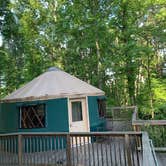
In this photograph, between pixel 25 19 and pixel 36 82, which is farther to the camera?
pixel 25 19

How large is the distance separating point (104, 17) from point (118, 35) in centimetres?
148

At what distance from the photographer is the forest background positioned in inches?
602

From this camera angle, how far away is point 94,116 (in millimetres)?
10367

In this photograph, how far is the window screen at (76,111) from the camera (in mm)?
9703

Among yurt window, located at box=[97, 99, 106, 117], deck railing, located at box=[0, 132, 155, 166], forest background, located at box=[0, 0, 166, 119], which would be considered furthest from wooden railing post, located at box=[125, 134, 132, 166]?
forest background, located at box=[0, 0, 166, 119]

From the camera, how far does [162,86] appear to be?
17.3m

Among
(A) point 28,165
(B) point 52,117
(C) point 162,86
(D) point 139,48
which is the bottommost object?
(A) point 28,165

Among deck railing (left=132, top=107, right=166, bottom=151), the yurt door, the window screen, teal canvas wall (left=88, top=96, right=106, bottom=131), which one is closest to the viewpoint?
deck railing (left=132, top=107, right=166, bottom=151)

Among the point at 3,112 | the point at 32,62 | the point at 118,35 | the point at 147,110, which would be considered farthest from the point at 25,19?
the point at 147,110

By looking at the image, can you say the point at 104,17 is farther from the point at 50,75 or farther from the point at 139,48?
the point at 50,75

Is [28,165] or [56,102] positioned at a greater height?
[56,102]

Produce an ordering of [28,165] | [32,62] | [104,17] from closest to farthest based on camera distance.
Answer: [28,165], [104,17], [32,62]

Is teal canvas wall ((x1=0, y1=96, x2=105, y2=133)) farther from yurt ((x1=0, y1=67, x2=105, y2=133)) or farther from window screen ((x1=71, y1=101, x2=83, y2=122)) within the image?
window screen ((x1=71, y1=101, x2=83, y2=122))

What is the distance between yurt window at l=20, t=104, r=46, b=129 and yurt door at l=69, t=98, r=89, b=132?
986mm
